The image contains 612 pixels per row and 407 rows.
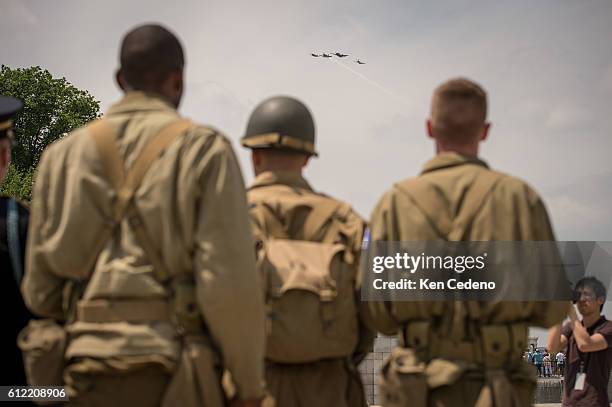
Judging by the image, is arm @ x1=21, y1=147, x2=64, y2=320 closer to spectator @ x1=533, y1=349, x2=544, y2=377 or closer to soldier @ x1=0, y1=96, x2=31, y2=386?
soldier @ x1=0, y1=96, x2=31, y2=386

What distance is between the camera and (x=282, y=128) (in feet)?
20.2

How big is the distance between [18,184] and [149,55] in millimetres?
28359

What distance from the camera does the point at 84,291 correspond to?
4047 mm

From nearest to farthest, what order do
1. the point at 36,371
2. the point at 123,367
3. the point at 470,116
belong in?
the point at 123,367
the point at 36,371
the point at 470,116

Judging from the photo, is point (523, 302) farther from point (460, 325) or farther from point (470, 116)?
point (470, 116)

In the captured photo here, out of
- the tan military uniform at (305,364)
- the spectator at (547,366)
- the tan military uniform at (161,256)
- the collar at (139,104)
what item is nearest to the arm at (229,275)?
the tan military uniform at (161,256)

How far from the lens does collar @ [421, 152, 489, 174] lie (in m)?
4.94

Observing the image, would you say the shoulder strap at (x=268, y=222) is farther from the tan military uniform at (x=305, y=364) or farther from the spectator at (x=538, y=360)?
the spectator at (x=538, y=360)

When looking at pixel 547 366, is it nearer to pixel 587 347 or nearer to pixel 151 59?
pixel 587 347

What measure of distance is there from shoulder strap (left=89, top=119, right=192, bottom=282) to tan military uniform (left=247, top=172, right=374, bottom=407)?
1.81 m

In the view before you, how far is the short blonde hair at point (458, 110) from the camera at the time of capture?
498 cm

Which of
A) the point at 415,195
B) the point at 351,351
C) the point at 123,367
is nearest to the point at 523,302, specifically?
the point at 415,195

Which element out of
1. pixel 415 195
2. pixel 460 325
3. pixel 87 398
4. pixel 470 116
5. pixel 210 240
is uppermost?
pixel 470 116

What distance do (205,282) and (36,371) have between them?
937mm
